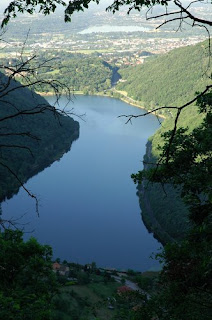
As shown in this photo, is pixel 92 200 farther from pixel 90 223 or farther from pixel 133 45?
pixel 133 45

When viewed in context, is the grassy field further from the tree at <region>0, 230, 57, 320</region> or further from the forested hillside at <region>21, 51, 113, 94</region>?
the forested hillside at <region>21, 51, 113, 94</region>

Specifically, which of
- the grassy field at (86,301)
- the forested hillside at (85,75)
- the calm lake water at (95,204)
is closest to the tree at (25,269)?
the grassy field at (86,301)

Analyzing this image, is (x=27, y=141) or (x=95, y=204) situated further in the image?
(x=27, y=141)

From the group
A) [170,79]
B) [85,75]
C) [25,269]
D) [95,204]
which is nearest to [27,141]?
[95,204]

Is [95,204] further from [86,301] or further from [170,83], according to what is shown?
[170,83]

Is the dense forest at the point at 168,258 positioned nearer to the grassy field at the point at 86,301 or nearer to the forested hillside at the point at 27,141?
the grassy field at the point at 86,301

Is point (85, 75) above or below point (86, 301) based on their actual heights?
above
